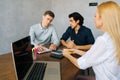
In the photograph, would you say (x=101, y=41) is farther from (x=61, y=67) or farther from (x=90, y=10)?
(x=90, y=10)

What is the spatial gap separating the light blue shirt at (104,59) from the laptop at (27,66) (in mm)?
300

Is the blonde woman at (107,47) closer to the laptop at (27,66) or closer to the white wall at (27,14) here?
the laptop at (27,66)

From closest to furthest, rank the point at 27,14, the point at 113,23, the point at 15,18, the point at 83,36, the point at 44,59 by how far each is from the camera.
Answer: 1. the point at 113,23
2. the point at 44,59
3. the point at 83,36
4. the point at 15,18
5. the point at 27,14

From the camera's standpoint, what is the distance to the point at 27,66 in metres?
1.45

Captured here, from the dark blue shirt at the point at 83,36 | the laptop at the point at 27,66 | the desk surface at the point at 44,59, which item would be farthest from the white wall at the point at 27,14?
the laptop at the point at 27,66

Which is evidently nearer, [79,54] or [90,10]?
[79,54]

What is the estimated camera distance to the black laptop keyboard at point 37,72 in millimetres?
1350

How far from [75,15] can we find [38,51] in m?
0.92

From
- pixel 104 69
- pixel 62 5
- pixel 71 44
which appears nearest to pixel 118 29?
pixel 104 69

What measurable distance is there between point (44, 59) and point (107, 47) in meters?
0.80

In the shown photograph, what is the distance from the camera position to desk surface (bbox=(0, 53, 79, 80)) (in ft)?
4.67

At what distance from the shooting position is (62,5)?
4359mm

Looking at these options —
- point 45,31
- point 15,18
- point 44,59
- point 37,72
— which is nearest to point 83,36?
point 45,31

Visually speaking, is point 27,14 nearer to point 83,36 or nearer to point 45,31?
point 45,31
